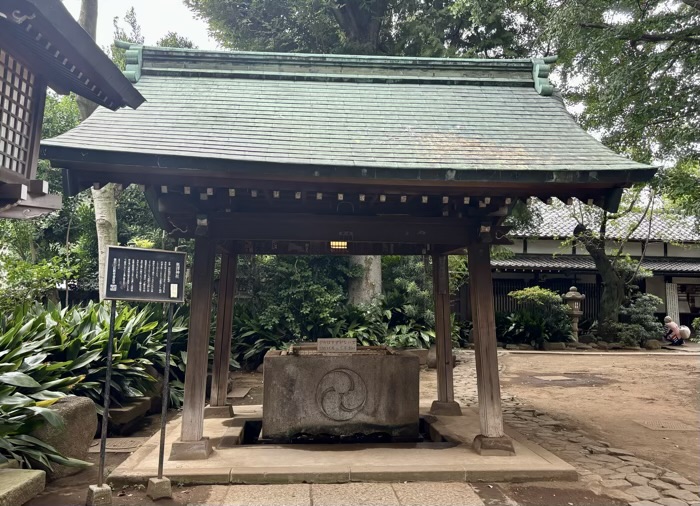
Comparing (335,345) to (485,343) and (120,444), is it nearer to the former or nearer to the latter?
(485,343)

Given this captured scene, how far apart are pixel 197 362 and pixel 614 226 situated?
2055 centimetres

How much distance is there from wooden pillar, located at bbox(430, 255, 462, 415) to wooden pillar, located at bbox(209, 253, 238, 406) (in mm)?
3290

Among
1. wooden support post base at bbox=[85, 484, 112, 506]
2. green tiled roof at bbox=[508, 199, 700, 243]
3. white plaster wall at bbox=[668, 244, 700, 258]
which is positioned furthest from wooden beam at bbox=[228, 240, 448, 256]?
white plaster wall at bbox=[668, 244, 700, 258]

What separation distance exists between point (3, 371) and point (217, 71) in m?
5.03

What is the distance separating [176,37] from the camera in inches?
721

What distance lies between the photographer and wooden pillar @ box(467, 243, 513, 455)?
17.3 feet

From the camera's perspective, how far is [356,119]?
6.25 metres

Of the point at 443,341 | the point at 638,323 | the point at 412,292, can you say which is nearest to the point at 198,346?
the point at 443,341

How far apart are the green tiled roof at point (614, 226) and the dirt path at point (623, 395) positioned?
19.7 feet

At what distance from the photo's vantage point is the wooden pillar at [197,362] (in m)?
5.04

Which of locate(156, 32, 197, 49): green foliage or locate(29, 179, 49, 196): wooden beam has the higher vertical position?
locate(156, 32, 197, 49): green foliage

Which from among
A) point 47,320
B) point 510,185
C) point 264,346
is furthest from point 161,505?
point 264,346

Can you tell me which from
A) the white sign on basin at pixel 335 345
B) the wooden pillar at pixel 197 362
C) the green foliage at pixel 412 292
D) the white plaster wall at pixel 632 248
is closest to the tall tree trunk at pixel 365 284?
the green foliage at pixel 412 292

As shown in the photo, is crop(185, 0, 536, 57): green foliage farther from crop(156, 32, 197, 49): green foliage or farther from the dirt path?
the dirt path
